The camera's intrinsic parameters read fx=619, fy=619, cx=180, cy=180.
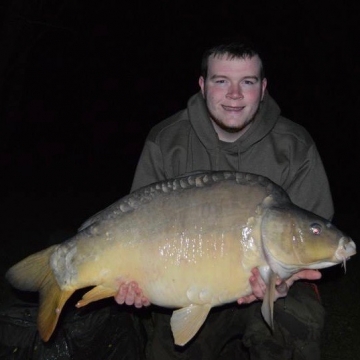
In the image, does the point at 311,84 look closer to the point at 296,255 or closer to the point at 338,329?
the point at 338,329

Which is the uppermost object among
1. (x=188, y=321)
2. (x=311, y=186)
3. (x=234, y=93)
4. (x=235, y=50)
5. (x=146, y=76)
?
(x=235, y=50)

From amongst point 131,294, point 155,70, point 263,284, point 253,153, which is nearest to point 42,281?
point 131,294

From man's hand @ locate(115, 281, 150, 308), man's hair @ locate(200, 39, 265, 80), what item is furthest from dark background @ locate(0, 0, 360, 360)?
man's hand @ locate(115, 281, 150, 308)

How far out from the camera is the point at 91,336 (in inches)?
106

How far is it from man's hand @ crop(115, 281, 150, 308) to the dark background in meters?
6.98

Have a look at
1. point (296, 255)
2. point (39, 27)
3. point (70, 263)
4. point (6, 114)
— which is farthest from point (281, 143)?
point (39, 27)

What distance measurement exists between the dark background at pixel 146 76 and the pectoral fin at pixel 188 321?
7040mm

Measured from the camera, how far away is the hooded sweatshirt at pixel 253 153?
107 inches

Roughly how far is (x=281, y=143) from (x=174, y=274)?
2.84 ft

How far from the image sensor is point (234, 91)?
8.67ft

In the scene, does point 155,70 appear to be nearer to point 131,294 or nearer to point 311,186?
point 311,186

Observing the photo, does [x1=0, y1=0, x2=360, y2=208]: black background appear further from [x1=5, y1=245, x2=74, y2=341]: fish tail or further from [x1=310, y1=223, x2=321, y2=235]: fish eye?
[x1=310, y1=223, x2=321, y2=235]: fish eye

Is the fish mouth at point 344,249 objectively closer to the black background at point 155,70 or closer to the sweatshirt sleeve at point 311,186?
the sweatshirt sleeve at point 311,186

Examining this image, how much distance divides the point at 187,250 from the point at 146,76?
16.1 m
